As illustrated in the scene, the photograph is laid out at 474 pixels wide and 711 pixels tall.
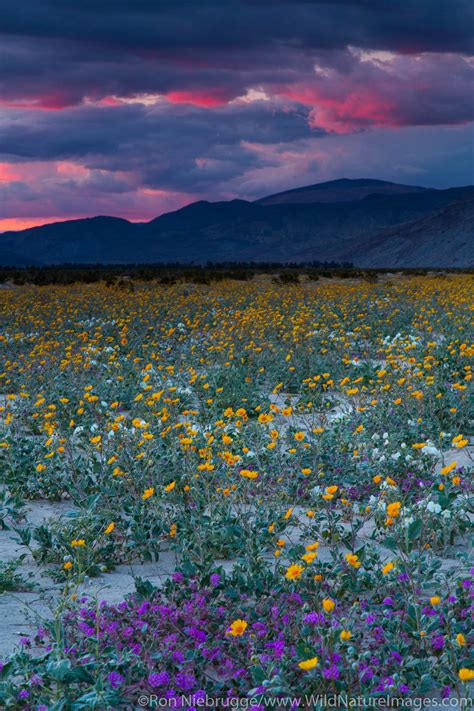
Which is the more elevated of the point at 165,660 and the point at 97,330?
the point at 97,330

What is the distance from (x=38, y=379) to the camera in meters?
10.3

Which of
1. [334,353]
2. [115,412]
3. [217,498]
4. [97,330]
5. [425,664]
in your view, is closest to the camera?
[425,664]

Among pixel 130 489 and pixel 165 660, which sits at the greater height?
pixel 130 489

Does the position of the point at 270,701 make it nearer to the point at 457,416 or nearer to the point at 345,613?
the point at 345,613

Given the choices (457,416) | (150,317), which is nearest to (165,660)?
(457,416)

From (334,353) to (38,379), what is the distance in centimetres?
445

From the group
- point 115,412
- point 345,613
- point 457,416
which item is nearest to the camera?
point 345,613

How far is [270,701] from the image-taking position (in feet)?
9.82

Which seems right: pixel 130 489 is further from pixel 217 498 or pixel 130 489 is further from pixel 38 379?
pixel 38 379

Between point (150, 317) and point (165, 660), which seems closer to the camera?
point (165, 660)

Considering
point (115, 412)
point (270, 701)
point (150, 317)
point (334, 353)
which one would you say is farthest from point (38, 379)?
point (270, 701)

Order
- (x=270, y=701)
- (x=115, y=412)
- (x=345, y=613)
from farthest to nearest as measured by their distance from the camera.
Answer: (x=115, y=412) < (x=345, y=613) < (x=270, y=701)

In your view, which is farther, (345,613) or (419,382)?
(419,382)

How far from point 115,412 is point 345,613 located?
5.23 meters
